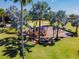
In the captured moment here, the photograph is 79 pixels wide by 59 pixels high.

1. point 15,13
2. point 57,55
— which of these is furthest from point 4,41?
point 57,55

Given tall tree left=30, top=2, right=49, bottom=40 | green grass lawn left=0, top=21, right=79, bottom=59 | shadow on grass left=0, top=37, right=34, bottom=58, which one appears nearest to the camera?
green grass lawn left=0, top=21, right=79, bottom=59

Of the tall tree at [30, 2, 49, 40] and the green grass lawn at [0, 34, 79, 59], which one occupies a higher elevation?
the tall tree at [30, 2, 49, 40]

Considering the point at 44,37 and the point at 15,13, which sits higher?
the point at 15,13

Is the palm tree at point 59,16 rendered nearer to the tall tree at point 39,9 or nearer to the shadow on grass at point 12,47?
the tall tree at point 39,9

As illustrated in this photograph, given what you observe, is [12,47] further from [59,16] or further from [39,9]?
[59,16]

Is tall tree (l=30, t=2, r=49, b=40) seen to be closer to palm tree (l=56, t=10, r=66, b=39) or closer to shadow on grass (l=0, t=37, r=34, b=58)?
palm tree (l=56, t=10, r=66, b=39)

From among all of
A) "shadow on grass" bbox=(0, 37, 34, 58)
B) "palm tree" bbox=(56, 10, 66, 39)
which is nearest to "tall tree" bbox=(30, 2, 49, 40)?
"palm tree" bbox=(56, 10, 66, 39)

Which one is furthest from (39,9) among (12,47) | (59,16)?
(12,47)

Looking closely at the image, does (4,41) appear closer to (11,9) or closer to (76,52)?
(11,9)
